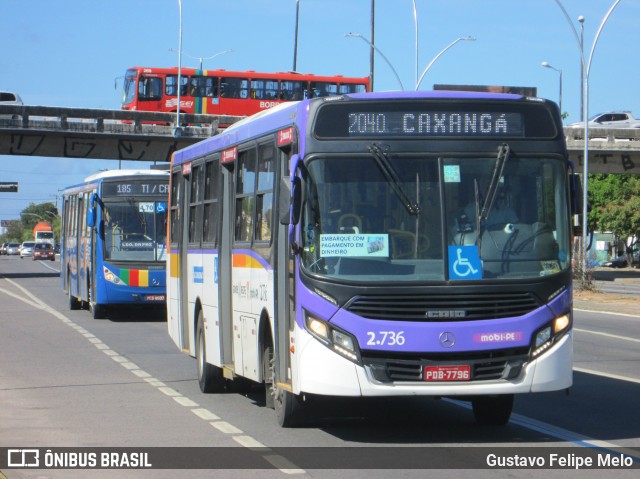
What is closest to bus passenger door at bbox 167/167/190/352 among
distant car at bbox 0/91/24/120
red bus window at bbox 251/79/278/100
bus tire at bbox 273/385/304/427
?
bus tire at bbox 273/385/304/427

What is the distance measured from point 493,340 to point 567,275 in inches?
35.8

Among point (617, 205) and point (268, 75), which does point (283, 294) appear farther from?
point (617, 205)

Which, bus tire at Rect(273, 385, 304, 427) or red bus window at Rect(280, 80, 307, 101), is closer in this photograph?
bus tire at Rect(273, 385, 304, 427)

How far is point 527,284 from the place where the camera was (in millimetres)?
9758

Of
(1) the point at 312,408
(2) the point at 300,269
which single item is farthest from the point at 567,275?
(1) the point at 312,408

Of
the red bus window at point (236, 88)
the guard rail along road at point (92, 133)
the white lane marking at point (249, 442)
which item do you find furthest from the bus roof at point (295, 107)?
the red bus window at point (236, 88)

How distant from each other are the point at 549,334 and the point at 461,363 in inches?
31.5

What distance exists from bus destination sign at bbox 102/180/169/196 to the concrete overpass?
24237 millimetres

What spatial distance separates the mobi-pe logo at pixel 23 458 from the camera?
30.1 feet

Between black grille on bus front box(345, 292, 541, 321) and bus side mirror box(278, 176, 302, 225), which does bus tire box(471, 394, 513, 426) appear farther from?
bus side mirror box(278, 176, 302, 225)

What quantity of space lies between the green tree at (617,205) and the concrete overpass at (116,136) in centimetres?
2636

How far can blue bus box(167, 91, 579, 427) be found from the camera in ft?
31.4

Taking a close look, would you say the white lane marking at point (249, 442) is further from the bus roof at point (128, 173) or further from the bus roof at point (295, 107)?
the bus roof at point (128, 173)

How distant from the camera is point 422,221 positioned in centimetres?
982
